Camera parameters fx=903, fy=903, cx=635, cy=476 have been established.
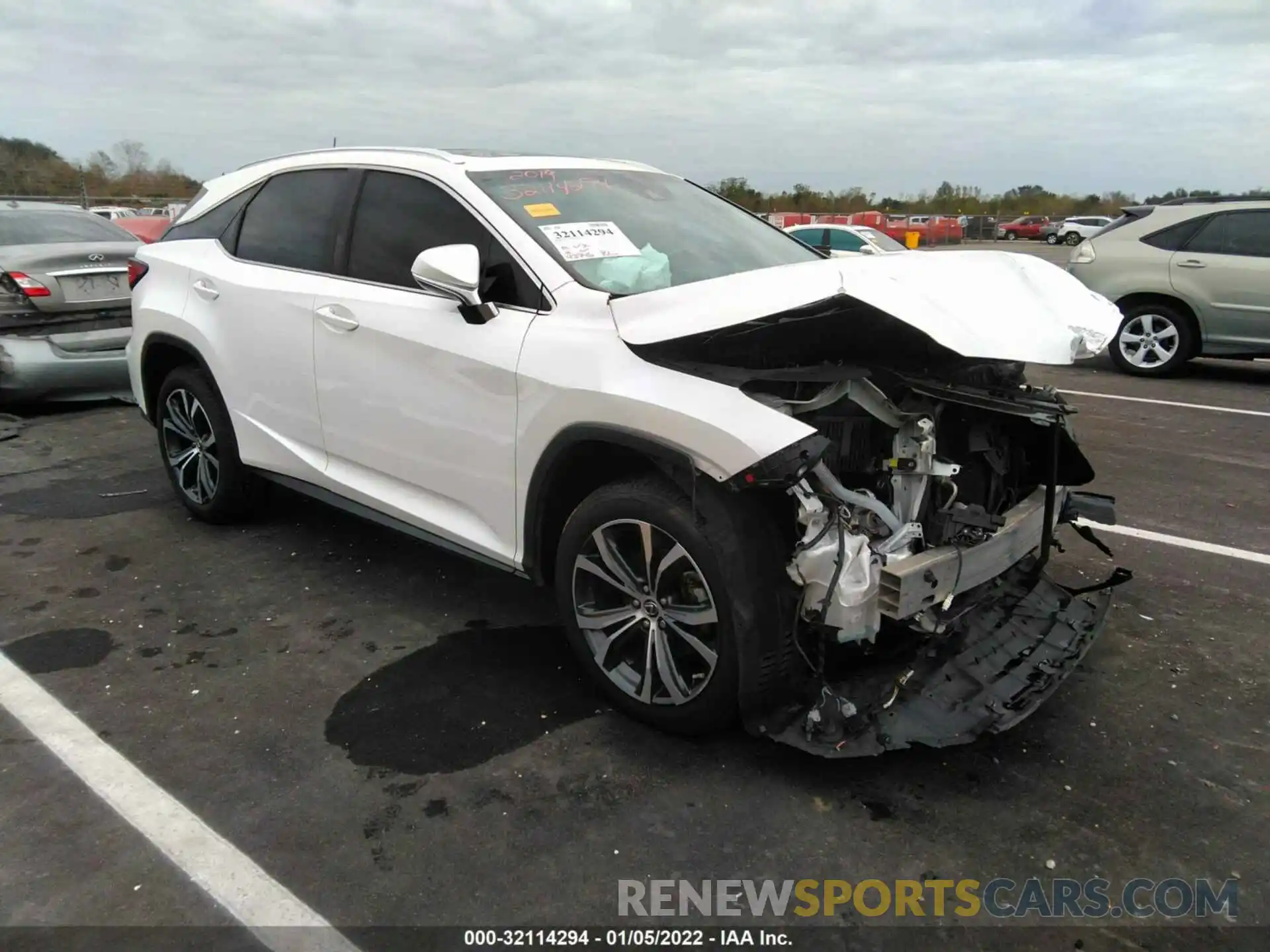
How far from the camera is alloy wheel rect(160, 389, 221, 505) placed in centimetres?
471

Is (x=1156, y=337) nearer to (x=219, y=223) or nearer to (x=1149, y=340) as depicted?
(x=1149, y=340)

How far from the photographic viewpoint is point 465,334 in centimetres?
325

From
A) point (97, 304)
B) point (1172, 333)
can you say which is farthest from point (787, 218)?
point (97, 304)

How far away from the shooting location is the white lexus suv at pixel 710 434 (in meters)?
2.62

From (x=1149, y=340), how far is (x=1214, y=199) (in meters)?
1.60

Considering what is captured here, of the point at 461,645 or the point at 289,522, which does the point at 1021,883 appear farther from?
the point at 289,522

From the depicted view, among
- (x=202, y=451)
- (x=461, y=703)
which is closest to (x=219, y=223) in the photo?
(x=202, y=451)

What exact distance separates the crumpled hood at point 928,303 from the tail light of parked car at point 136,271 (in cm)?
336

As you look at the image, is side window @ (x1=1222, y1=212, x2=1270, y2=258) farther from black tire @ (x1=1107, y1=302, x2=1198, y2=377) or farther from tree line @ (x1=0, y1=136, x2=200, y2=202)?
tree line @ (x1=0, y1=136, x2=200, y2=202)

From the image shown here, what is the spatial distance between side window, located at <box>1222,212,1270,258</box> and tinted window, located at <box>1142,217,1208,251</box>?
27 cm

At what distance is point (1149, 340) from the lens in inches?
368

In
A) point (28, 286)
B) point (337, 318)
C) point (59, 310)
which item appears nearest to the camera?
point (337, 318)

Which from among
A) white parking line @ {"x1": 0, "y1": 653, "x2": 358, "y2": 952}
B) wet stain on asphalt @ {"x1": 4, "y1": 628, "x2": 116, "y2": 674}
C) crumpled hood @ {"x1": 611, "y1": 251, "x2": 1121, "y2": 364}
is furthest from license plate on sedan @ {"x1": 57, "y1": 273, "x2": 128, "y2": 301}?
crumpled hood @ {"x1": 611, "y1": 251, "x2": 1121, "y2": 364}

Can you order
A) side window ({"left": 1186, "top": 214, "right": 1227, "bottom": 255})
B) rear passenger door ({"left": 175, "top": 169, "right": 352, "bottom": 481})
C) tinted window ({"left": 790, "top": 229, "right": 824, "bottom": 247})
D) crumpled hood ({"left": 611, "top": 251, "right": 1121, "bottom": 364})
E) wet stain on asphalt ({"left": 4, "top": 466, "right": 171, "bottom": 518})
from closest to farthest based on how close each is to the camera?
crumpled hood ({"left": 611, "top": 251, "right": 1121, "bottom": 364}), rear passenger door ({"left": 175, "top": 169, "right": 352, "bottom": 481}), wet stain on asphalt ({"left": 4, "top": 466, "right": 171, "bottom": 518}), side window ({"left": 1186, "top": 214, "right": 1227, "bottom": 255}), tinted window ({"left": 790, "top": 229, "right": 824, "bottom": 247})
